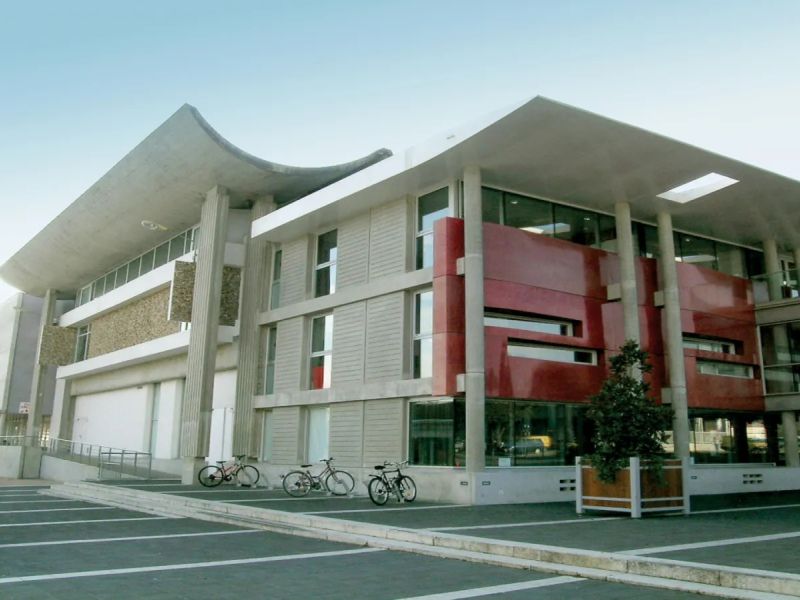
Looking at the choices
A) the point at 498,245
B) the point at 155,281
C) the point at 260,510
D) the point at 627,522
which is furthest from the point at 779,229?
the point at 155,281

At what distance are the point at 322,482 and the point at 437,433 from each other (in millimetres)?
3490

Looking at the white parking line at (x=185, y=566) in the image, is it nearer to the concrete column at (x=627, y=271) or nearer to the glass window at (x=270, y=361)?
the concrete column at (x=627, y=271)

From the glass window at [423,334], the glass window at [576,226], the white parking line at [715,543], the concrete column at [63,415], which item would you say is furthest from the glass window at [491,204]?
the concrete column at [63,415]

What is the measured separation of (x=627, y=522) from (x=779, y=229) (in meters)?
15.1

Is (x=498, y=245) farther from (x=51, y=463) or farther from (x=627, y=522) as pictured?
(x=51, y=463)

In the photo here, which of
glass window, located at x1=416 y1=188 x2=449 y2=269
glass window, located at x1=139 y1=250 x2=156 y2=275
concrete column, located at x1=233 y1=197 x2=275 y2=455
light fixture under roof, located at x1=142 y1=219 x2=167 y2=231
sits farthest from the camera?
glass window, located at x1=139 y1=250 x2=156 y2=275

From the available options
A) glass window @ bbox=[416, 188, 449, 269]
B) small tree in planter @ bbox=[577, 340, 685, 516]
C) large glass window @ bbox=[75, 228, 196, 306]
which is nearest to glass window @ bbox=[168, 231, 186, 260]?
large glass window @ bbox=[75, 228, 196, 306]

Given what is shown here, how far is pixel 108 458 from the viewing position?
2812 cm

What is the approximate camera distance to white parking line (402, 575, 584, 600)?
20.4ft

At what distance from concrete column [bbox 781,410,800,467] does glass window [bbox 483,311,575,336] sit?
28.2 feet

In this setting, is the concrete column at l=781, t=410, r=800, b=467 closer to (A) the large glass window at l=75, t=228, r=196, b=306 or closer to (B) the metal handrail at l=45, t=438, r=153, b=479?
(B) the metal handrail at l=45, t=438, r=153, b=479

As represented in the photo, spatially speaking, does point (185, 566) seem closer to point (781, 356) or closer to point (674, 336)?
point (674, 336)

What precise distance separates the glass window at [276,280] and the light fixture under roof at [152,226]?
662cm

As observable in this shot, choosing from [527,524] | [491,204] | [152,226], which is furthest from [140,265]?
[527,524]
